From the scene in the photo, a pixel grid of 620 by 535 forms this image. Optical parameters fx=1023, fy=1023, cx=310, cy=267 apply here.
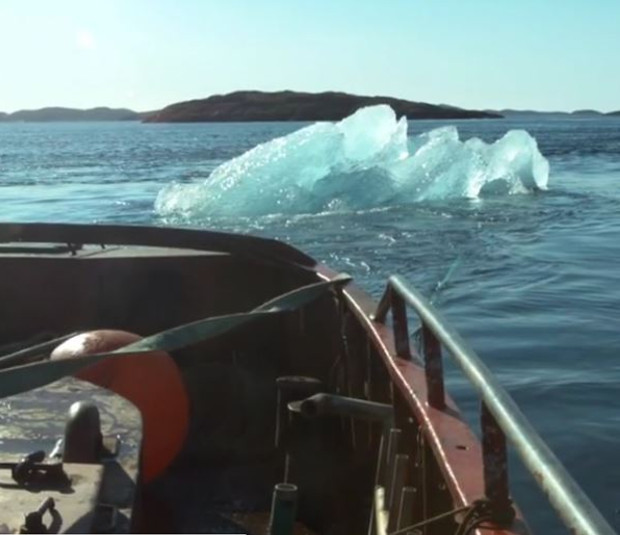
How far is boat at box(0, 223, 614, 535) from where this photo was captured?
7.83ft

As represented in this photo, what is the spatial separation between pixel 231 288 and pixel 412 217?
13.1m

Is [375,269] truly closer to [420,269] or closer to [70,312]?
[420,269]

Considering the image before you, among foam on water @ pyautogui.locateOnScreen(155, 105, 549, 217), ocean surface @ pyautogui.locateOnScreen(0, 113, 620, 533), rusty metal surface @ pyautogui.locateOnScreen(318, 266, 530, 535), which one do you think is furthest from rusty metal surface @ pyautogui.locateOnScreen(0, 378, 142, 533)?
foam on water @ pyautogui.locateOnScreen(155, 105, 549, 217)

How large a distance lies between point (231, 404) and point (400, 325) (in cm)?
180

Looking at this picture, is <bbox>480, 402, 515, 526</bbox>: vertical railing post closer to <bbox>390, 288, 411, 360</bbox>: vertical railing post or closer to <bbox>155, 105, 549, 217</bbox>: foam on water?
<bbox>390, 288, 411, 360</bbox>: vertical railing post

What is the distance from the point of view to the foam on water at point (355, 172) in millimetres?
19422

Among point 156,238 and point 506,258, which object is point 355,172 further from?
point 156,238

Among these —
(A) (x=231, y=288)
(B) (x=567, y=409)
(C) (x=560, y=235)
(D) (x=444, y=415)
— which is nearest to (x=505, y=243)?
(C) (x=560, y=235)

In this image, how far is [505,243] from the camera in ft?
50.7

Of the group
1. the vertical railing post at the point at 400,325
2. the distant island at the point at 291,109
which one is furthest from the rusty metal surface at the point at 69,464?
the distant island at the point at 291,109

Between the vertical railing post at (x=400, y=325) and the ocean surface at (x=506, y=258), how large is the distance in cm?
243

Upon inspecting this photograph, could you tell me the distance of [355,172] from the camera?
20.4m

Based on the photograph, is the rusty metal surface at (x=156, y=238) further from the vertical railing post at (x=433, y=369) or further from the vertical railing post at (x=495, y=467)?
the vertical railing post at (x=495, y=467)

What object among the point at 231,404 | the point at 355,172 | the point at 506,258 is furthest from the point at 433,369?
the point at 355,172
